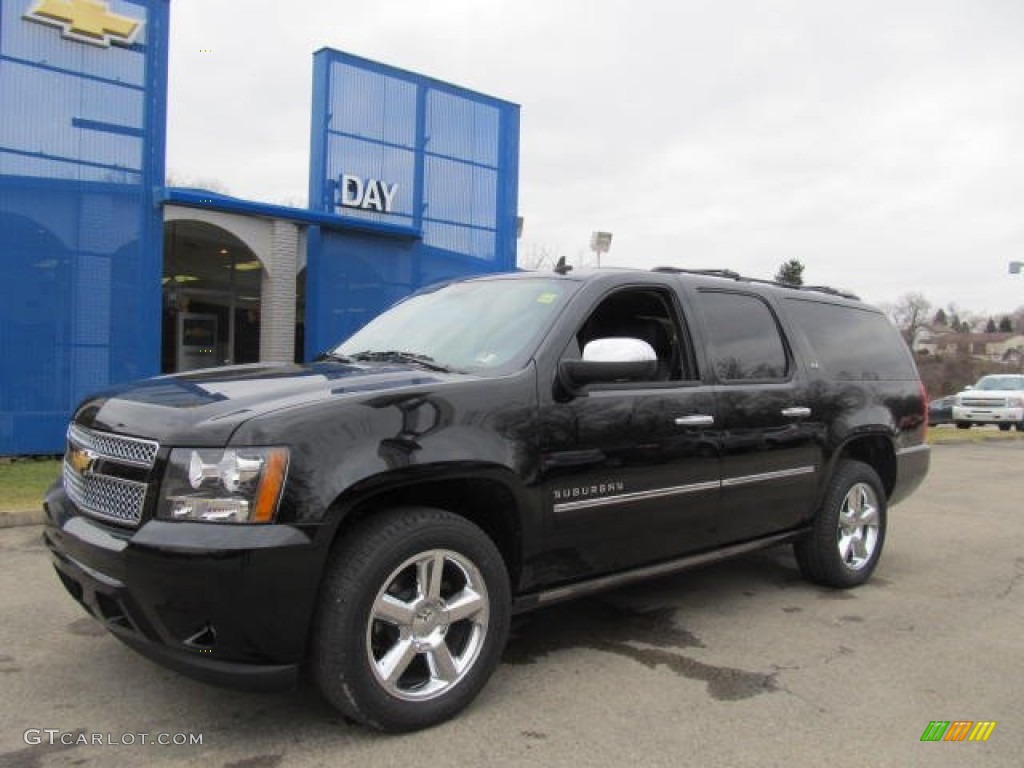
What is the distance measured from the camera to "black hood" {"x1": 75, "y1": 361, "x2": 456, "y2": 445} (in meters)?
2.97

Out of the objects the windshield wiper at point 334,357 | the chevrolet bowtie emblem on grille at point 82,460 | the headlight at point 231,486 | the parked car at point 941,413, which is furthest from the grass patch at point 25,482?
the parked car at point 941,413

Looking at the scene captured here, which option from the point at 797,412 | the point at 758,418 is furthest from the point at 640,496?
the point at 797,412

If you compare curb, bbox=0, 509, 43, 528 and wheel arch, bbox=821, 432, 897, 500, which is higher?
wheel arch, bbox=821, 432, 897, 500

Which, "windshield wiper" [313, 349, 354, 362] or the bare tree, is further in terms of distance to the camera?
the bare tree

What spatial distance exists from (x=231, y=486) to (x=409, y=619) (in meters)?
0.83

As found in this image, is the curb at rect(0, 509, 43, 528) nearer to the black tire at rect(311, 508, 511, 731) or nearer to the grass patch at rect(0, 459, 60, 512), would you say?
the grass patch at rect(0, 459, 60, 512)

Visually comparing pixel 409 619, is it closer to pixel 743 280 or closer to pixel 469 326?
pixel 469 326

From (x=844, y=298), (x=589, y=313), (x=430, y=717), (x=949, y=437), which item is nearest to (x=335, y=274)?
(x=844, y=298)

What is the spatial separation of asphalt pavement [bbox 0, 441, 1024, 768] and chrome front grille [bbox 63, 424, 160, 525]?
0.83 meters

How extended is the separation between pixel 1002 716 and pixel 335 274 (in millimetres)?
10795

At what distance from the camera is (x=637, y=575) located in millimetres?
4090

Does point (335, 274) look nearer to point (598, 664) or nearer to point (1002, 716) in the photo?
point (598, 664)

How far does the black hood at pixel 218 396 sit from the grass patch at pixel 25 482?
3.89 meters

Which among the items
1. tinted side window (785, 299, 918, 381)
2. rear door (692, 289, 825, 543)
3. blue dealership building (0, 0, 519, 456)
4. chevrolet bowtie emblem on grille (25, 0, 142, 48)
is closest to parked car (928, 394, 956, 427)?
blue dealership building (0, 0, 519, 456)
